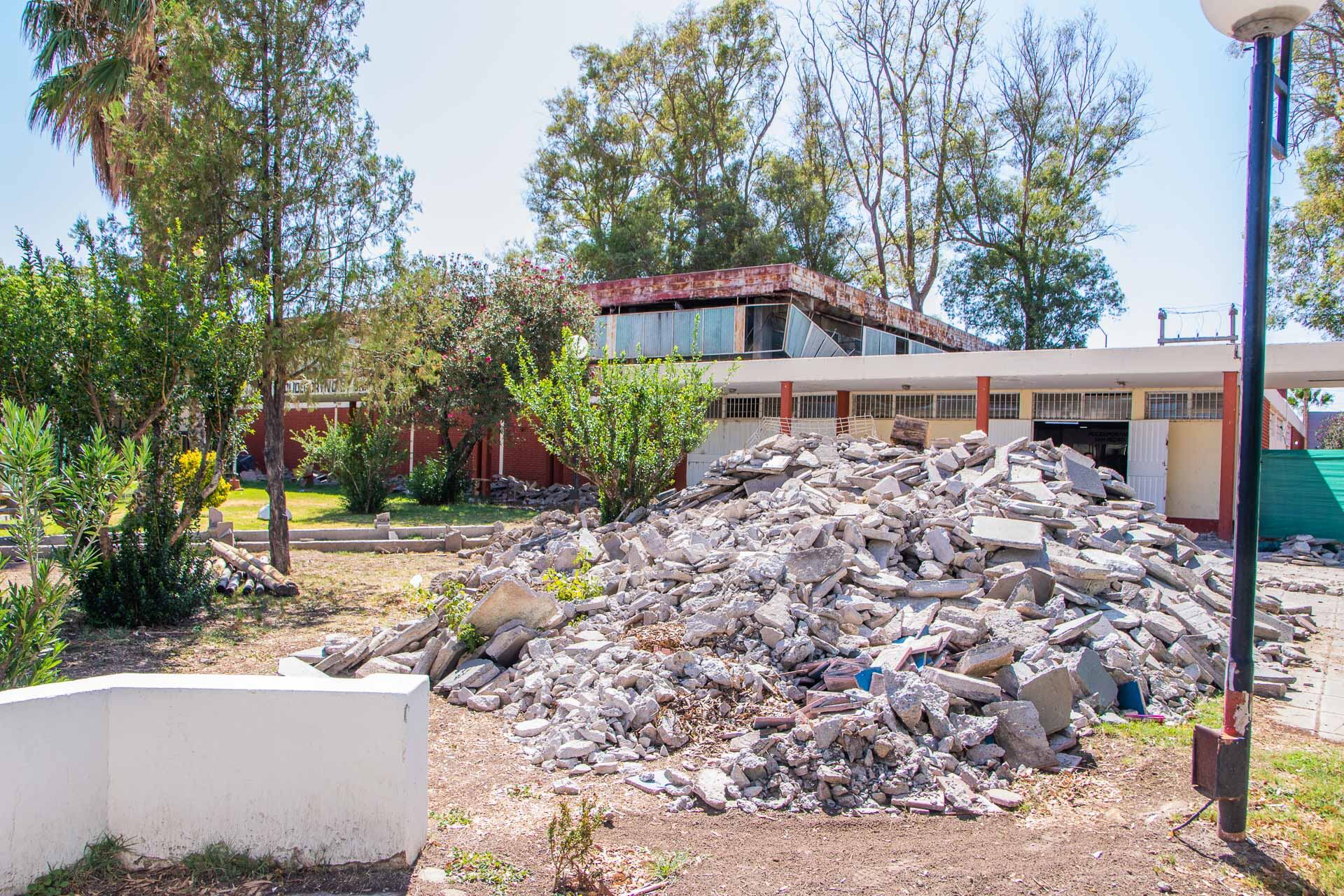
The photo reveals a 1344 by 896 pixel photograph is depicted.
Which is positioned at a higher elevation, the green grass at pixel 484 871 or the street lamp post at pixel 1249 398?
the street lamp post at pixel 1249 398

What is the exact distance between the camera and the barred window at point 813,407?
20.2 meters

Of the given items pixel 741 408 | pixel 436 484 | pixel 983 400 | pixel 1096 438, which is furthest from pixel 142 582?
pixel 1096 438

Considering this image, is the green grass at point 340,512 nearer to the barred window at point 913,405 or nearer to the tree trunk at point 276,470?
the tree trunk at point 276,470

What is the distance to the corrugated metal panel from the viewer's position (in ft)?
49.5

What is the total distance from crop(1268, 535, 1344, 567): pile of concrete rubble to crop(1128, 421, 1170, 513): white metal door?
2.30 meters

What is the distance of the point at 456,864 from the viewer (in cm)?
347

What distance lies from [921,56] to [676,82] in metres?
9.00

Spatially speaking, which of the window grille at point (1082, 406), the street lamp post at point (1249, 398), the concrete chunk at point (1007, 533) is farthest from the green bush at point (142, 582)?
the window grille at point (1082, 406)

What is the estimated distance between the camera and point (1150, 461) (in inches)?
664

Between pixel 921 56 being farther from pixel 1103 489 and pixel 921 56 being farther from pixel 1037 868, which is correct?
pixel 1037 868

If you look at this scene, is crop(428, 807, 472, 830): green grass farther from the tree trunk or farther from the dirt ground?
the tree trunk

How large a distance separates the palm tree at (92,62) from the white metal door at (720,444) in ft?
43.6

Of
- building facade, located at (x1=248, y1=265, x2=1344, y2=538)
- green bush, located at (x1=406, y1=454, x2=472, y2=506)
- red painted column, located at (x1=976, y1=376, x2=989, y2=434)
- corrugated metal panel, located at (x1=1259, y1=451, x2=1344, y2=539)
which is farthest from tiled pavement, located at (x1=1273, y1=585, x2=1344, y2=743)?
green bush, located at (x1=406, y1=454, x2=472, y2=506)

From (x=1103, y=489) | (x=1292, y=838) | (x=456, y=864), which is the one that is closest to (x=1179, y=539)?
(x=1103, y=489)
